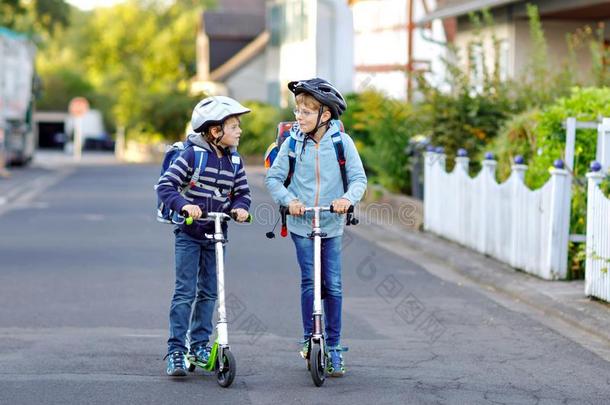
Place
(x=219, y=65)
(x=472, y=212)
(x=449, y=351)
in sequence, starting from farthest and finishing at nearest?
(x=219, y=65), (x=472, y=212), (x=449, y=351)

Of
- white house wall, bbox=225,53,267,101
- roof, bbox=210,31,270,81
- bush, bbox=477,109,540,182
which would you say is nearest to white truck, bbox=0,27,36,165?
roof, bbox=210,31,270,81

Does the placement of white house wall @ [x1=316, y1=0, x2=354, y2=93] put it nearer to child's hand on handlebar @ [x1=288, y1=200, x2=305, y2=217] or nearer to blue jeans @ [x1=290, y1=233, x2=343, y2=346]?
blue jeans @ [x1=290, y1=233, x2=343, y2=346]

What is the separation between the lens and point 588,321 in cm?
956

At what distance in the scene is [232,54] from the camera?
73625mm

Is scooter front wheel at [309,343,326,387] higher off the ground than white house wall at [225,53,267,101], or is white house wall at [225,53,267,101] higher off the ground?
white house wall at [225,53,267,101]

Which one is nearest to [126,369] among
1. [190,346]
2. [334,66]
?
[190,346]

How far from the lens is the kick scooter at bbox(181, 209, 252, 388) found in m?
7.07

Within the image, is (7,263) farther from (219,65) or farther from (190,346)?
(219,65)

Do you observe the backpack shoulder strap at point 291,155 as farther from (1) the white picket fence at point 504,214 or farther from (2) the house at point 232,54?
(2) the house at point 232,54

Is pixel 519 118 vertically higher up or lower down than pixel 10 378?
higher up

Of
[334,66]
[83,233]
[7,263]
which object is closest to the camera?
[7,263]

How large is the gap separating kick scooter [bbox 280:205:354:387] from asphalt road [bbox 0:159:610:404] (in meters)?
0.11

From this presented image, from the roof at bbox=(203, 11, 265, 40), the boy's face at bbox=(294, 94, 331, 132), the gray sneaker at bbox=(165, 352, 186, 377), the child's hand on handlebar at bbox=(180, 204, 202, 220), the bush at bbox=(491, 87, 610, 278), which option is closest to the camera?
the child's hand on handlebar at bbox=(180, 204, 202, 220)

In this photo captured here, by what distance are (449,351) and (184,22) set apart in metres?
A: 83.3
